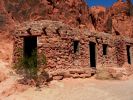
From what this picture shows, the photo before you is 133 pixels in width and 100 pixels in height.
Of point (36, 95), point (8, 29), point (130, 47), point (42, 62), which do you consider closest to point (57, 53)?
point (42, 62)

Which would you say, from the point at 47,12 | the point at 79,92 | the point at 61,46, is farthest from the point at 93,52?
the point at 47,12

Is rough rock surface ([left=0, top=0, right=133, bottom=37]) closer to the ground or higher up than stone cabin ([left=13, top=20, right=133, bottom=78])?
higher up

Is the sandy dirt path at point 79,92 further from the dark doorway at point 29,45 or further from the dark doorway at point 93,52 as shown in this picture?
the dark doorway at point 93,52

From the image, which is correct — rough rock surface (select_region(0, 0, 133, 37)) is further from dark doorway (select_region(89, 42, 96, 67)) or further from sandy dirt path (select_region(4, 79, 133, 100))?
sandy dirt path (select_region(4, 79, 133, 100))

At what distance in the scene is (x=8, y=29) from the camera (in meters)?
25.5

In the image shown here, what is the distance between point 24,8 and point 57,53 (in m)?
12.3

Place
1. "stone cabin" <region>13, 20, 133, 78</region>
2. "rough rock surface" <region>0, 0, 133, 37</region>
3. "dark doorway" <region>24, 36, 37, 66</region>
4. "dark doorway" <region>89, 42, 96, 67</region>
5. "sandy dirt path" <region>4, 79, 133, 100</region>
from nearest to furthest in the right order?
"sandy dirt path" <region>4, 79, 133, 100</region>, "stone cabin" <region>13, 20, 133, 78</region>, "dark doorway" <region>24, 36, 37, 66</region>, "dark doorway" <region>89, 42, 96, 67</region>, "rough rock surface" <region>0, 0, 133, 37</region>

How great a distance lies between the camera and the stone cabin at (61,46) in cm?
1619

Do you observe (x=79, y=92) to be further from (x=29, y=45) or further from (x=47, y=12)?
(x=47, y=12)

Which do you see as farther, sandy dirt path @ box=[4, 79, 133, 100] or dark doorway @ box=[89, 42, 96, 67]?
dark doorway @ box=[89, 42, 96, 67]

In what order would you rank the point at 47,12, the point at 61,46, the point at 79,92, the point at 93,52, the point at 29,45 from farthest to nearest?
the point at 47,12, the point at 93,52, the point at 29,45, the point at 61,46, the point at 79,92

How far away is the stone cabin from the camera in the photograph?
16188 millimetres

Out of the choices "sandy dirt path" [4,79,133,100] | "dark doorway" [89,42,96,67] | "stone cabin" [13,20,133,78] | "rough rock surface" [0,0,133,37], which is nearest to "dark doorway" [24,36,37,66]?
"stone cabin" [13,20,133,78]

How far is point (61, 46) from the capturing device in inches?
651
